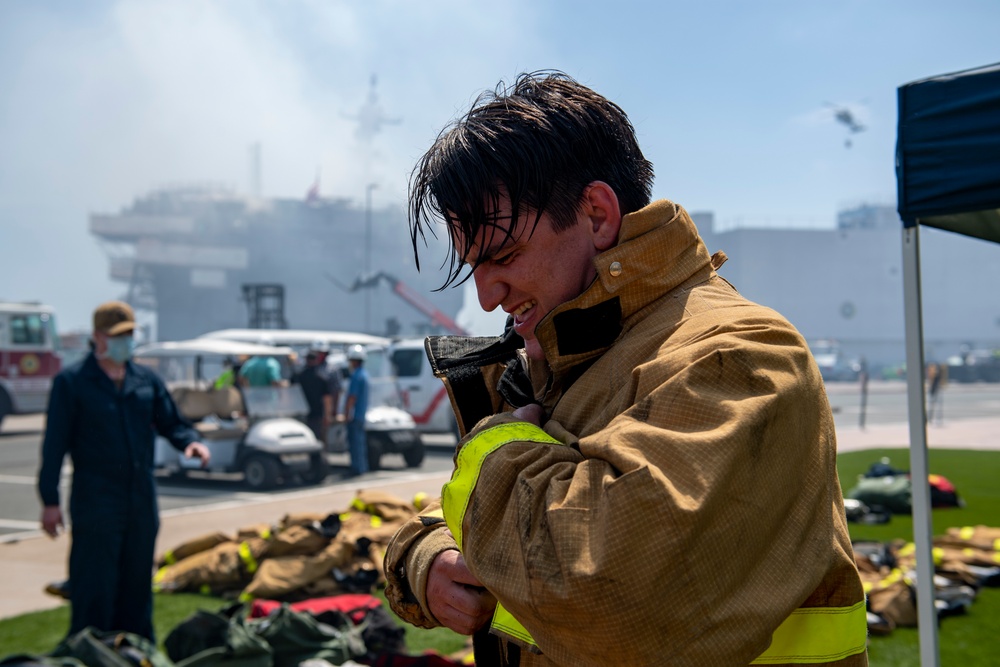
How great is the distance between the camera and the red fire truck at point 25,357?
20.8m

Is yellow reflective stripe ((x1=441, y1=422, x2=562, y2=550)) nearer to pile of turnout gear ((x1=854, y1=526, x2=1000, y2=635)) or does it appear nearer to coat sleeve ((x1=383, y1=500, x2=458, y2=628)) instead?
coat sleeve ((x1=383, y1=500, x2=458, y2=628))

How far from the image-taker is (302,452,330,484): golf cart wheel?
12086 mm

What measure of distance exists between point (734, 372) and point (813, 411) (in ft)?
0.49

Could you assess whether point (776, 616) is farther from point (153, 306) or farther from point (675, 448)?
point (153, 306)

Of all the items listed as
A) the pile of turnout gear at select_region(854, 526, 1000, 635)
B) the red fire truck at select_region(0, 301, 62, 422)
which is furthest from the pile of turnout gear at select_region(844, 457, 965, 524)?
the red fire truck at select_region(0, 301, 62, 422)

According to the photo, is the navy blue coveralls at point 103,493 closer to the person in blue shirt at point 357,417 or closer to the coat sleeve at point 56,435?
the coat sleeve at point 56,435

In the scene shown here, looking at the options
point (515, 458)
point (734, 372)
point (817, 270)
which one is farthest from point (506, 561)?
point (817, 270)

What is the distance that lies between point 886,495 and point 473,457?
8786 millimetres

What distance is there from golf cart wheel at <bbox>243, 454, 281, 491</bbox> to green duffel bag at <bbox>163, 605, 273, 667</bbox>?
273 inches

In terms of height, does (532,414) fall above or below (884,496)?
above

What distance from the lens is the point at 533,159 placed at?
1.24 m

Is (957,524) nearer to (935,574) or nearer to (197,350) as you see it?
(935,574)

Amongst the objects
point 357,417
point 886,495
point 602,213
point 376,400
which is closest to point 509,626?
point 602,213

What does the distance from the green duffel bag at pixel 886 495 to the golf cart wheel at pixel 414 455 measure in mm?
7101
